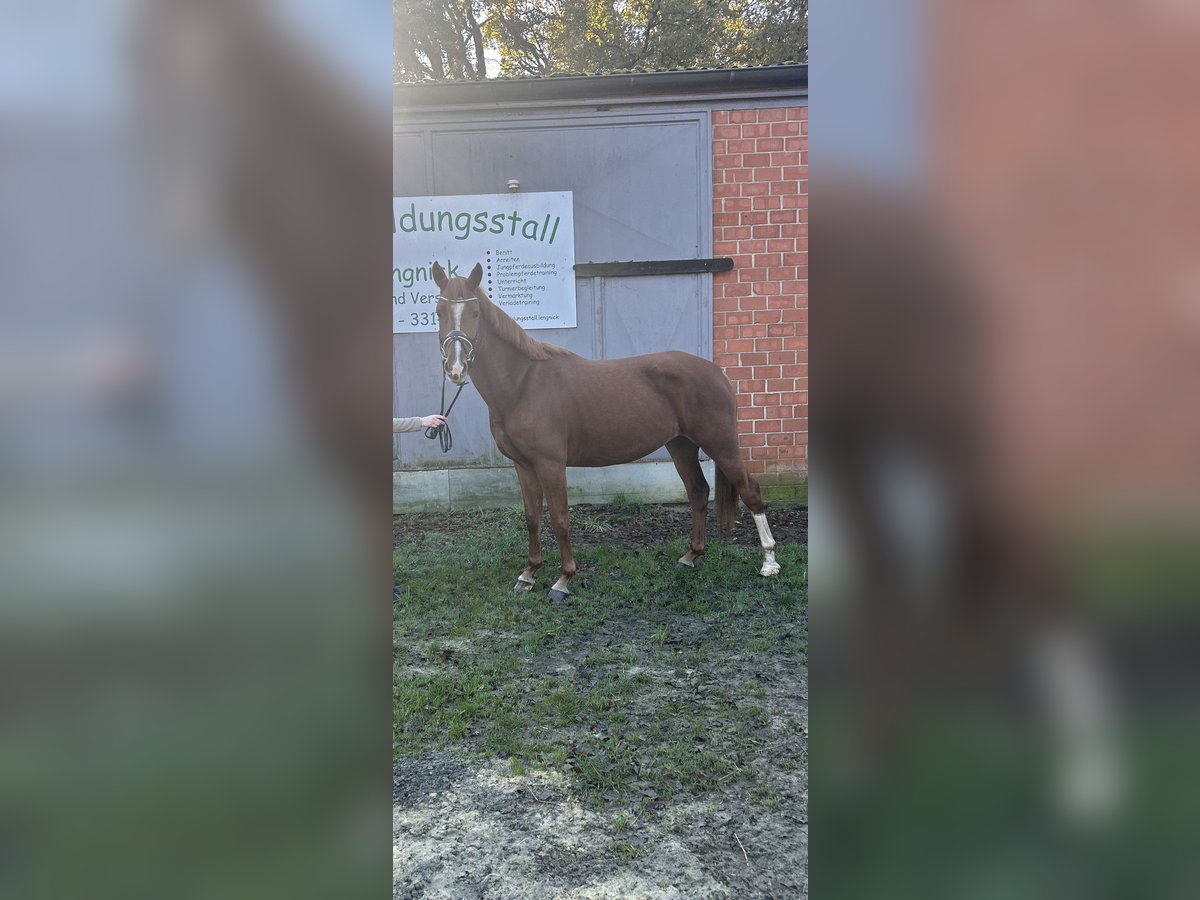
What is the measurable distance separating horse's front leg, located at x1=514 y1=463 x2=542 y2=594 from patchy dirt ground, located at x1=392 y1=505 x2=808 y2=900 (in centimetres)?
110

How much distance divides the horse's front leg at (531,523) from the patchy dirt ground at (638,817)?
1.10 metres

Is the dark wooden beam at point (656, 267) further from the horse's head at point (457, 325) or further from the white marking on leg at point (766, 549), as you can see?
the white marking on leg at point (766, 549)

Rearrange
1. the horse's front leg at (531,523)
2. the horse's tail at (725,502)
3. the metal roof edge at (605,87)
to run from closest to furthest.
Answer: the horse's front leg at (531,523) → the horse's tail at (725,502) → the metal roof edge at (605,87)

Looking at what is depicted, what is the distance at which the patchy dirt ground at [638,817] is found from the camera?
1515 millimetres

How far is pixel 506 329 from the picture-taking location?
377cm

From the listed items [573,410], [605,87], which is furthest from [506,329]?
[605,87]

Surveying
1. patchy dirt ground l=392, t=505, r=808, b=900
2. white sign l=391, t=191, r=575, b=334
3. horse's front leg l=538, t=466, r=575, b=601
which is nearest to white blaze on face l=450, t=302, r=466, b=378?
horse's front leg l=538, t=466, r=575, b=601

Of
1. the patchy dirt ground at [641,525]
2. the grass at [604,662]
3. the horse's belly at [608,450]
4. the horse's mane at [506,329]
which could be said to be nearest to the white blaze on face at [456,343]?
the horse's mane at [506,329]
